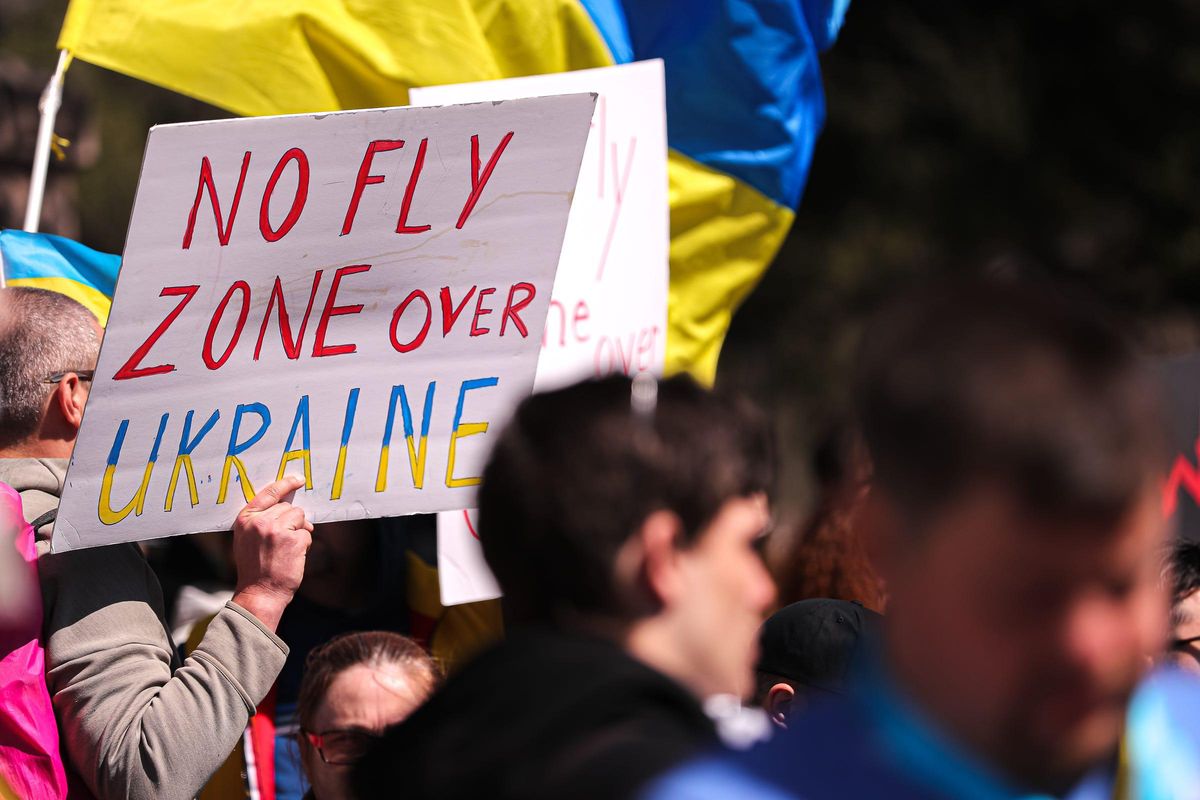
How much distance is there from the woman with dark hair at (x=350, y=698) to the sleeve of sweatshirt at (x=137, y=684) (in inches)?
10.8

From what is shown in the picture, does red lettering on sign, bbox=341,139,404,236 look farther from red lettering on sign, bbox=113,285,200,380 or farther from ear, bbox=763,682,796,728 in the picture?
ear, bbox=763,682,796,728

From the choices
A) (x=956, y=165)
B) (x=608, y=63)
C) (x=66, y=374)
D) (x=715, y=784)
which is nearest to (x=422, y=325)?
(x=66, y=374)

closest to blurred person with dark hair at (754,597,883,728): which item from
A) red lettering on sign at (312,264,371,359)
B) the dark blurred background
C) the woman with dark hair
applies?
the woman with dark hair

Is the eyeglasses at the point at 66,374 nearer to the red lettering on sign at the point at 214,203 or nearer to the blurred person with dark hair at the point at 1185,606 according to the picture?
the red lettering on sign at the point at 214,203

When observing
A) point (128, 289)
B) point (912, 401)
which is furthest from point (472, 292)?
point (912, 401)

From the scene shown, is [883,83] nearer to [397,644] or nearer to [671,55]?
[671,55]

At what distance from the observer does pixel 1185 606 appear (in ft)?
8.89

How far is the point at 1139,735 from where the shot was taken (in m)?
1.02

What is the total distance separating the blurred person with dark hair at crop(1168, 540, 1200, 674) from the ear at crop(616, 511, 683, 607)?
5.55ft

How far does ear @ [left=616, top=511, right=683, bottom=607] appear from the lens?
121cm

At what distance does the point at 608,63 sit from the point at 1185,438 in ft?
5.34

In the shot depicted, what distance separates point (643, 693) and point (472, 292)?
4.62ft

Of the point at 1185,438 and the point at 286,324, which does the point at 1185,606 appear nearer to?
the point at 1185,438

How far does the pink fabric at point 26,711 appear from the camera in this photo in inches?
78.1
